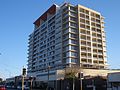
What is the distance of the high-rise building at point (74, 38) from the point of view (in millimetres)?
125000

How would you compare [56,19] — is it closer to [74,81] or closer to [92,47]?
[92,47]

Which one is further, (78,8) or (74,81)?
(78,8)

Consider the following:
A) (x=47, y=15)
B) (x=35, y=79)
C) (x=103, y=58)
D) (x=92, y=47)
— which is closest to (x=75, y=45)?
(x=92, y=47)

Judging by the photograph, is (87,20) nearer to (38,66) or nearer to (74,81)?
(38,66)

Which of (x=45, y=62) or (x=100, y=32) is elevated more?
(x=100, y=32)

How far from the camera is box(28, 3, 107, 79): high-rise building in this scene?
12500 cm

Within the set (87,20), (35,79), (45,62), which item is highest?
(87,20)

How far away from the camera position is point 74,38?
417ft

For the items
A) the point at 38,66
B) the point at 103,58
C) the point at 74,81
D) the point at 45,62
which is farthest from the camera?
the point at 38,66

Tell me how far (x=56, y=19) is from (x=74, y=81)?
6434cm

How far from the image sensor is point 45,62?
483 feet

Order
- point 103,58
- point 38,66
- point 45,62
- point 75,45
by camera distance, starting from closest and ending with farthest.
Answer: point 75,45 < point 103,58 < point 45,62 < point 38,66

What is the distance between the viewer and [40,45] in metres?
160

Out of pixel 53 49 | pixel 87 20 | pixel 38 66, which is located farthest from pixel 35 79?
pixel 87 20
